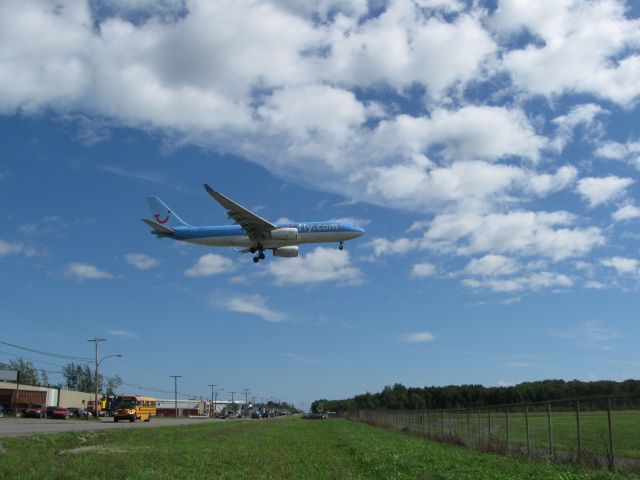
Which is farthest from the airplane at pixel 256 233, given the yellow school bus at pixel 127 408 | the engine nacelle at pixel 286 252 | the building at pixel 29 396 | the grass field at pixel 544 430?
the building at pixel 29 396

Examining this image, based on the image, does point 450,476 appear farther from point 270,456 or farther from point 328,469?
point 270,456

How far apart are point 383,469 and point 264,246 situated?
30.2m

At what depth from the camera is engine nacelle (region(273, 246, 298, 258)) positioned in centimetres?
4800

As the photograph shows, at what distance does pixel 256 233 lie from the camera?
46.0 meters

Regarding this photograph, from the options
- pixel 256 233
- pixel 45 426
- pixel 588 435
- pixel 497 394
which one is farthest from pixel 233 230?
pixel 497 394

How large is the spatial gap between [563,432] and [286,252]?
2222 cm

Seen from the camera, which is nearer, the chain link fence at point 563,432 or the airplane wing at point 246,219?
the chain link fence at point 563,432

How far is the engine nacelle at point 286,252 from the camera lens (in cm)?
4800

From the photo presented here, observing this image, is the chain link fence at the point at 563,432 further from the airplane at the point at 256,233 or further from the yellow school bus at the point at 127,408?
the yellow school bus at the point at 127,408

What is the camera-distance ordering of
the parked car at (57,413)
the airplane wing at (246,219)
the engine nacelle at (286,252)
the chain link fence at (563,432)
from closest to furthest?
the chain link fence at (563,432) → the airplane wing at (246,219) → the engine nacelle at (286,252) → the parked car at (57,413)

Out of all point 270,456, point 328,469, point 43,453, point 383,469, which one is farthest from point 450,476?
point 43,453

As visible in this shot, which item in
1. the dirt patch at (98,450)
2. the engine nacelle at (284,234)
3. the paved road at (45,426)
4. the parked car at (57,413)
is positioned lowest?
the parked car at (57,413)

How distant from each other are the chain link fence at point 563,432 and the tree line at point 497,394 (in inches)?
32.9

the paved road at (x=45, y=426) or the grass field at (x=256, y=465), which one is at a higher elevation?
the grass field at (x=256, y=465)
